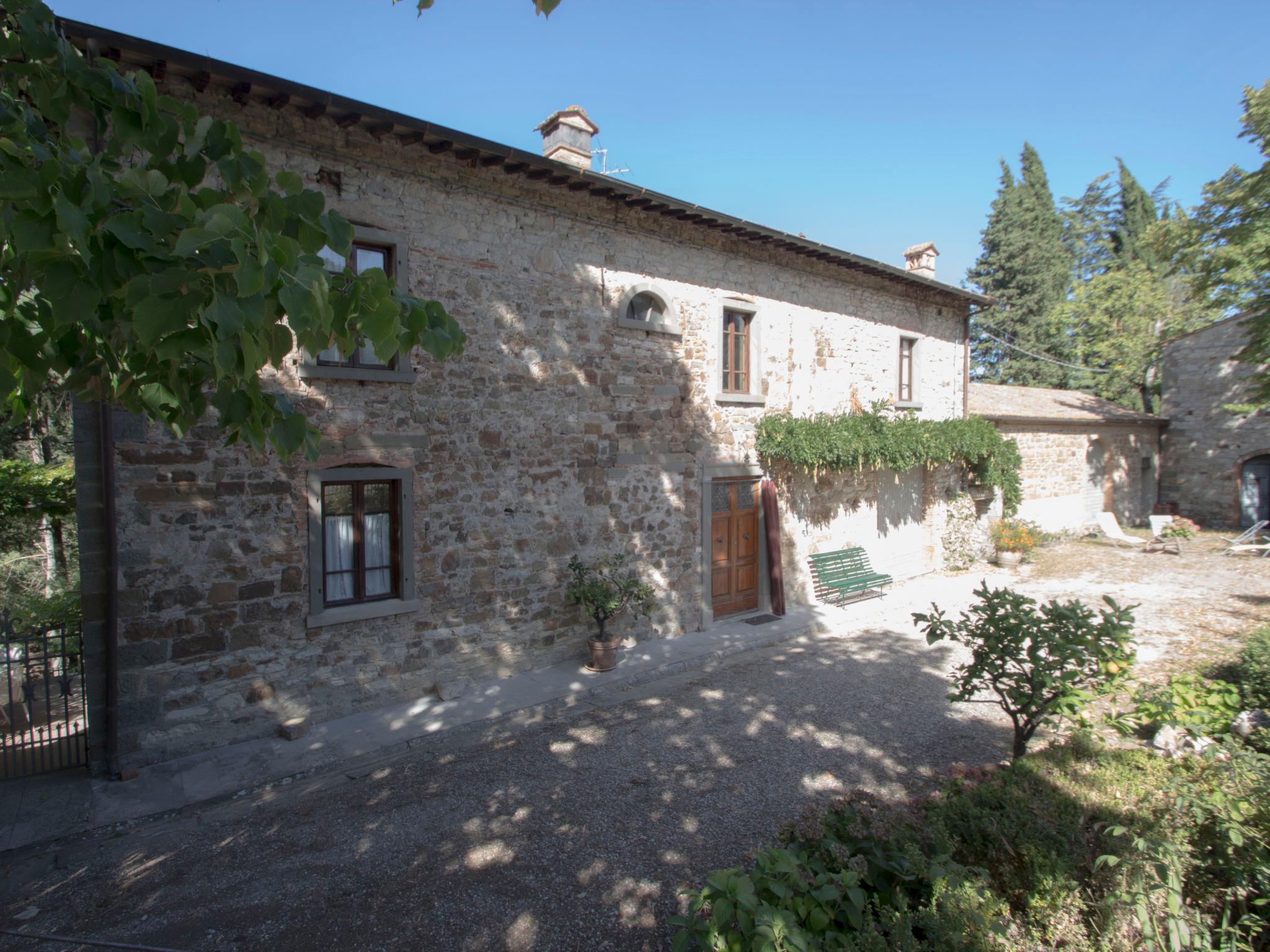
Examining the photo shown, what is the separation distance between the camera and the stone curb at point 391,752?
491 centimetres

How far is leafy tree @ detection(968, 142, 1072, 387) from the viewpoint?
27938mm

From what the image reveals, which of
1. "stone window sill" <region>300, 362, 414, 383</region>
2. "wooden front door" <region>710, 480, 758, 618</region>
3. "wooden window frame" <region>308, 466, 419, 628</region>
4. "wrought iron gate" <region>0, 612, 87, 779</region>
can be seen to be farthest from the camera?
"wooden front door" <region>710, 480, 758, 618</region>

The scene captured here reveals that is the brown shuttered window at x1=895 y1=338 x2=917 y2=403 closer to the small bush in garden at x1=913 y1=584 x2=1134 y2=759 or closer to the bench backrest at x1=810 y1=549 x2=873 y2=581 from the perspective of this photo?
the bench backrest at x1=810 y1=549 x2=873 y2=581

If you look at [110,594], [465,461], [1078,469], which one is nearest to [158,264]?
[110,594]

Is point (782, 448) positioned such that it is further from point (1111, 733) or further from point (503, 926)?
point (503, 926)

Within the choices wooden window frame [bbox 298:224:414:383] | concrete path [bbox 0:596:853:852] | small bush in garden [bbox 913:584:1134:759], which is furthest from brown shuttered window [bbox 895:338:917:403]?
wooden window frame [bbox 298:224:414:383]

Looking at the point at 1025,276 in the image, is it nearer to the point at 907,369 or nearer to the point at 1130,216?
the point at 1130,216

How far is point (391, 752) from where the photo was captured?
6113mm

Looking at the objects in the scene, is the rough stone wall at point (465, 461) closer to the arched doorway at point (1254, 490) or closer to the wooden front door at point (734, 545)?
the wooden front door at point (734, 545)

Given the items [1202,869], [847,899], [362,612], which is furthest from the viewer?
[362,612]

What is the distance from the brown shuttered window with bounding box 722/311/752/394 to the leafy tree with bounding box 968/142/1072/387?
23.0 m

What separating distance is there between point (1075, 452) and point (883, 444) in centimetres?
1034

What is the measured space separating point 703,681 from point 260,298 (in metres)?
6.94

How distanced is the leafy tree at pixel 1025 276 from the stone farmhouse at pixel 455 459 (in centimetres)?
2131
